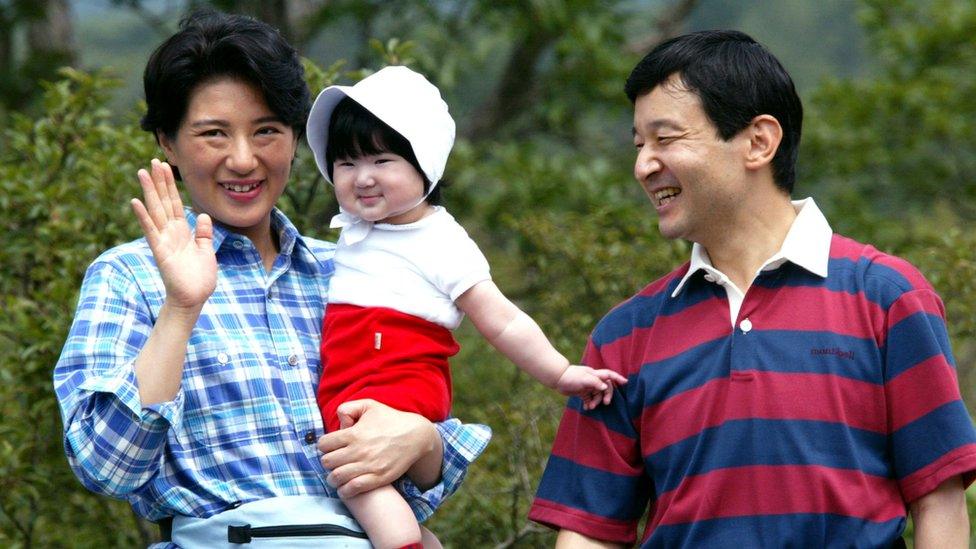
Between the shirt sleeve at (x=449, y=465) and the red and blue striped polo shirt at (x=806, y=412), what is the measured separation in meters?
0.37

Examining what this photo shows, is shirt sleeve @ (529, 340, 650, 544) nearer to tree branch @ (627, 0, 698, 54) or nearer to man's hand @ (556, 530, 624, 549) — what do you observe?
man's hand @ (556, 530, 624, 549)

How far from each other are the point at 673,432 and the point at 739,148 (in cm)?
58

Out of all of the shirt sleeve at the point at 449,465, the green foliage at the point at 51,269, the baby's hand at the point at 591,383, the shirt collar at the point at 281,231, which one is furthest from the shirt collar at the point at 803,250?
the green foliage at the point at 51,269

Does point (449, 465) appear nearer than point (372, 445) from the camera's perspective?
No

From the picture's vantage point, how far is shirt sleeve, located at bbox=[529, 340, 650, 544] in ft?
9.71

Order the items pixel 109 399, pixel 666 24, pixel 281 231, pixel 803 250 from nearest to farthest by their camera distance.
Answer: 1. pixel 109 399
2. pixel 803 250
3. pixel 281 231
4. pixel 666 24

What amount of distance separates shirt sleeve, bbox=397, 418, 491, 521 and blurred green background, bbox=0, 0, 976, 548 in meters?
1.20

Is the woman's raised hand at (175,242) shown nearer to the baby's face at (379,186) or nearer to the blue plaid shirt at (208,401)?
the blue plaid shirt at (208,401)

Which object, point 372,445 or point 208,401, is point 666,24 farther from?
point 208,401

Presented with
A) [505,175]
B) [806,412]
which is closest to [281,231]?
[806,412]

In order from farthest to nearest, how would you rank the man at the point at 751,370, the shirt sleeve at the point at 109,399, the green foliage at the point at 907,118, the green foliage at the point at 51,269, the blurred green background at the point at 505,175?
the green foliage at the point at 907,118 → the blurred green background at the point at 505,175 → the green foliage at the point at 51,269 → the man at the point at 751,370 → the shirt sleeve at the point at 109,399

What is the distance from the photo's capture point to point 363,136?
303 cm

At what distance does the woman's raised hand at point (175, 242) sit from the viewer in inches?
104

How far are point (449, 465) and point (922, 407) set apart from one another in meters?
0.96
